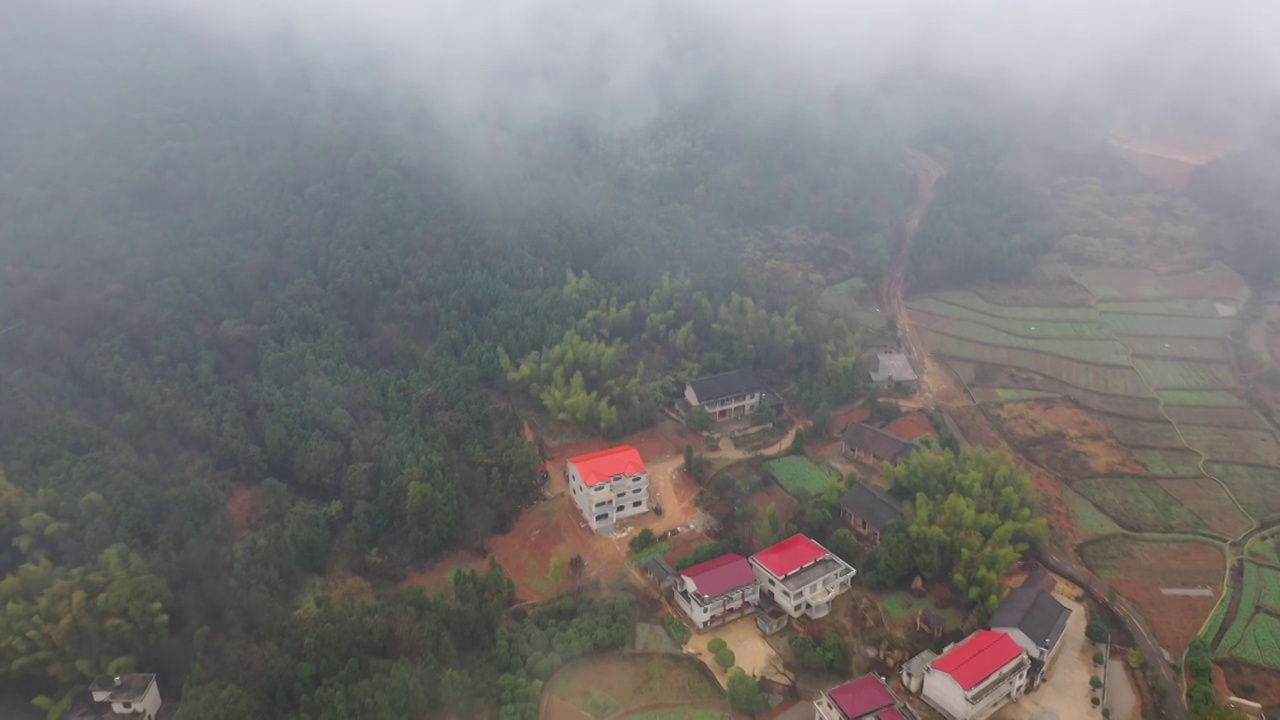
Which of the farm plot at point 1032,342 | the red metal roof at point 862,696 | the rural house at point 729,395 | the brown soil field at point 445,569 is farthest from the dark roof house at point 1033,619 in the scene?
the farm plot at point 1032,342

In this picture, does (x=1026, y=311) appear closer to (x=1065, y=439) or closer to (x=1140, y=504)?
(x=1065, y=439)

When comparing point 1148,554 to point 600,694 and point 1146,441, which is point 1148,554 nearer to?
point 1146,441

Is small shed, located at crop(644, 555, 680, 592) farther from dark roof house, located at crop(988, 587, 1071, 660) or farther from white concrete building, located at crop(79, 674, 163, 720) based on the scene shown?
white concrete building, located at crop(79, 674, 163, 720)

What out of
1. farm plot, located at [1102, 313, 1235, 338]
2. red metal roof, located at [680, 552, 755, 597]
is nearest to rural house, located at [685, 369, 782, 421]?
red metal roof, located at [680, 552, 755, 597]

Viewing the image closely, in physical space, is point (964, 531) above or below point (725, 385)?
below

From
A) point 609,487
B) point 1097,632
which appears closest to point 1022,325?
point 1097,632
